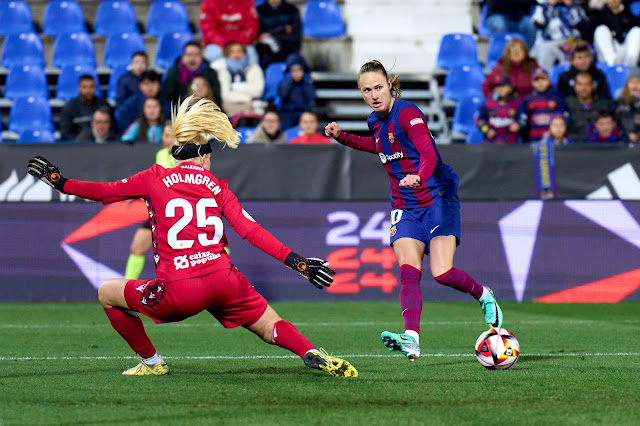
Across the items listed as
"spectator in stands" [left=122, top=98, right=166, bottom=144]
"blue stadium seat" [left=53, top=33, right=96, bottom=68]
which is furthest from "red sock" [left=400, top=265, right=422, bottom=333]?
"blue stadium seat" [left=53, top=33, right=96, bottom=68]

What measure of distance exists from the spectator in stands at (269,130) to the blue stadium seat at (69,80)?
4.03 m

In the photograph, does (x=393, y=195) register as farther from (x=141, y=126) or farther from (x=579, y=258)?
(x=141, y=126)

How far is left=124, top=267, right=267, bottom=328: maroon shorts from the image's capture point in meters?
5.50

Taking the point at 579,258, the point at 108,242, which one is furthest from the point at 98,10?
the point at 579,258

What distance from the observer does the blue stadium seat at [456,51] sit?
16.6m

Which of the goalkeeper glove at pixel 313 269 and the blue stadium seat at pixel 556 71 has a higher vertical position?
the blue stadium seat at pixel 556 71

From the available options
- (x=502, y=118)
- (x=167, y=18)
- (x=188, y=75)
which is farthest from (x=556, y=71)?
(x=167, y=18)

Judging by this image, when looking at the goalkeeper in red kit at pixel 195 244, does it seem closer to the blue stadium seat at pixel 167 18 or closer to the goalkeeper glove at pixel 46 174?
the goalkeeper glove at pixel 46 174

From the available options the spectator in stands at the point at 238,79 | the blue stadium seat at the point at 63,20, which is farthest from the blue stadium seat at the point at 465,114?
the blue stadium seat at the point at 63,20

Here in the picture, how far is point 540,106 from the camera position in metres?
13.6

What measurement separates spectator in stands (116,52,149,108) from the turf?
17.4 feet

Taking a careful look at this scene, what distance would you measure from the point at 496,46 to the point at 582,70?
2585mm

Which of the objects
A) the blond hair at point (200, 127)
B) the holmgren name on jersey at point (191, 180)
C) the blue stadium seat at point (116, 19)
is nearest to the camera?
the holmgren name on jersey at point (191, 180)

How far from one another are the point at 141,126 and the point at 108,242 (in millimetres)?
1732
